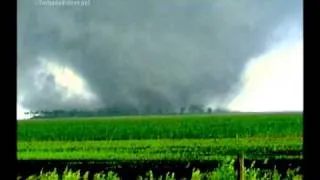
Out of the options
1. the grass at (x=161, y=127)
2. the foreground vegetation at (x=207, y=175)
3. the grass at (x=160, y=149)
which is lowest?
the foreground vegetation at (x=207, y=175)

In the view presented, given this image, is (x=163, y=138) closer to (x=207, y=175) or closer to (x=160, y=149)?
(x=160, y=149)

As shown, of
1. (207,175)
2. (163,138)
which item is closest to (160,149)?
(163,138)

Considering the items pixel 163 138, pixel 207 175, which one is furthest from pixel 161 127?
pixel 207 175

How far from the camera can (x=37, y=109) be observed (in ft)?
7.76

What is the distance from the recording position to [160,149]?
95.6 inches

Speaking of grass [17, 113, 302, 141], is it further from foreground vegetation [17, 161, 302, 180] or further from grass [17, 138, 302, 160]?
foreground vegetation [17, 161, 302, 180]

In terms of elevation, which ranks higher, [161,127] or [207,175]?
[161,127]

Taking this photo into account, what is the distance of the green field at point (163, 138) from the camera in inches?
93.4

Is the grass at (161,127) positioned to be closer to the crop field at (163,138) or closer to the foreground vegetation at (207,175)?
the crop field at (163,138)

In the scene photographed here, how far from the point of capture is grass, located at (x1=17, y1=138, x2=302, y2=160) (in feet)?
7.93

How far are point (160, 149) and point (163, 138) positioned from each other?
0.13ft

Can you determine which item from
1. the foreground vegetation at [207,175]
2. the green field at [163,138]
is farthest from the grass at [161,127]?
the foreground vegetation at [207,175]
